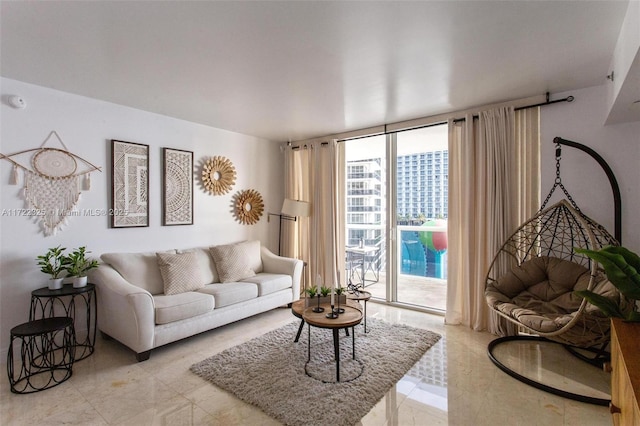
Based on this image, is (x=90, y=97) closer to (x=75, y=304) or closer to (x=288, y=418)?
(x=75, y=304)

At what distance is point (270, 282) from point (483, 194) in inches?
106

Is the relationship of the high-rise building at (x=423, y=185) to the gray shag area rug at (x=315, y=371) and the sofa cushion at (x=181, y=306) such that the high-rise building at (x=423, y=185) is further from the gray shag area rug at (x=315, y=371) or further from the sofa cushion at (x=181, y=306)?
the sofa cushion at (x=181, y=306)

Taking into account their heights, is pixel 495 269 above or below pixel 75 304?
above

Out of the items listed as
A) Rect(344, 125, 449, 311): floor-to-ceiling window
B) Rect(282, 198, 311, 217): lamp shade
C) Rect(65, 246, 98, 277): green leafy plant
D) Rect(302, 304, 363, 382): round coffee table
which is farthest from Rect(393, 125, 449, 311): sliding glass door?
Rect(65, 246, 98, 277): green leafy plant

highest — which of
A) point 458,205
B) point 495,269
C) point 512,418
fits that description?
point 458,205

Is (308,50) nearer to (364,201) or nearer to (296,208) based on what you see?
(296,208)

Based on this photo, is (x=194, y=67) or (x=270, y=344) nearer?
(x=194, y=67)

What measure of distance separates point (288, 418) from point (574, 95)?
3763 mm

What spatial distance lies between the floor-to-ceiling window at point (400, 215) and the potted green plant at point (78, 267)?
10.9 feet

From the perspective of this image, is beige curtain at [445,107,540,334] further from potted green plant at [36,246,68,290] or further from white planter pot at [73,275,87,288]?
potted green plant at [36,246,68,290]

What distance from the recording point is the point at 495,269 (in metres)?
3.39

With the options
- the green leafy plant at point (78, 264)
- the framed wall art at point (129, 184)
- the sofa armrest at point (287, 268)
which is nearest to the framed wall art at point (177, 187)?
the framed wall art at point (129, 184)

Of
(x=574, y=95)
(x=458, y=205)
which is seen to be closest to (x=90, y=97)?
(x=458, y=205)

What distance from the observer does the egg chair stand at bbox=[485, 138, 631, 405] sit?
2346mm
